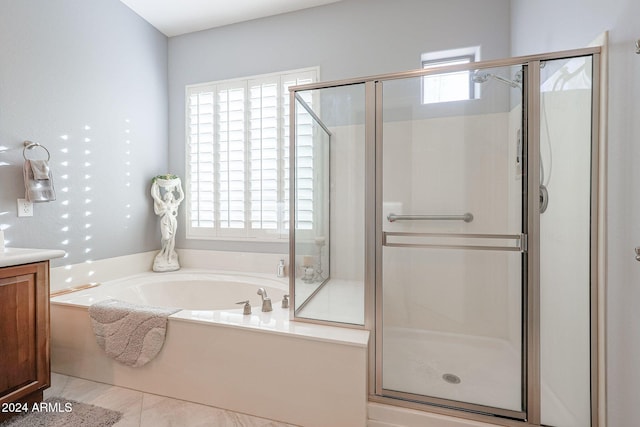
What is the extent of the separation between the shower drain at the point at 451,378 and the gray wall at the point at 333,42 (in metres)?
1.59

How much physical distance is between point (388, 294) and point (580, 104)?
1290 millimetres

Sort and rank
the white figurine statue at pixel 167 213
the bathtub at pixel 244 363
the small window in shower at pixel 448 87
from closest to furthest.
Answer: the bathtub at pixel 244 363 < the small window in shower at pixel 448 87 < the white figurine statue at pixel 167 213

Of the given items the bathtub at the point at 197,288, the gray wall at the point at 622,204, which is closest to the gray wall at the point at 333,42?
the bathtub at the point at 197,288

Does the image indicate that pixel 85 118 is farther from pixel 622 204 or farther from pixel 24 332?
pixel 622 204

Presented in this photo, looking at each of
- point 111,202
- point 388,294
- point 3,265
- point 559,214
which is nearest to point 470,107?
point 559,214

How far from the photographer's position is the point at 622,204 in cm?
115

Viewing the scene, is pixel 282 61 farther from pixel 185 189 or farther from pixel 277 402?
pixel 277 402

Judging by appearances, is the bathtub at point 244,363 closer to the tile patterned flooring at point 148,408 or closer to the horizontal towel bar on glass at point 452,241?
the tile patterned flooring at point 148,408

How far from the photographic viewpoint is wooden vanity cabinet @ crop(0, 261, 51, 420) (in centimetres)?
135

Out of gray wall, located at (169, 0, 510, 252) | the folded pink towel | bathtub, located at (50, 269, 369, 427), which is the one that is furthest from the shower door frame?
the folded pink towel

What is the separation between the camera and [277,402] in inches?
59.8

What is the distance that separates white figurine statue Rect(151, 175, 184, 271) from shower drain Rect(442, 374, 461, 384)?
2462 mm

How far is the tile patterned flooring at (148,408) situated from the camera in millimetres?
1511

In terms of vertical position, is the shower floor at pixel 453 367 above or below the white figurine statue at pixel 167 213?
below
